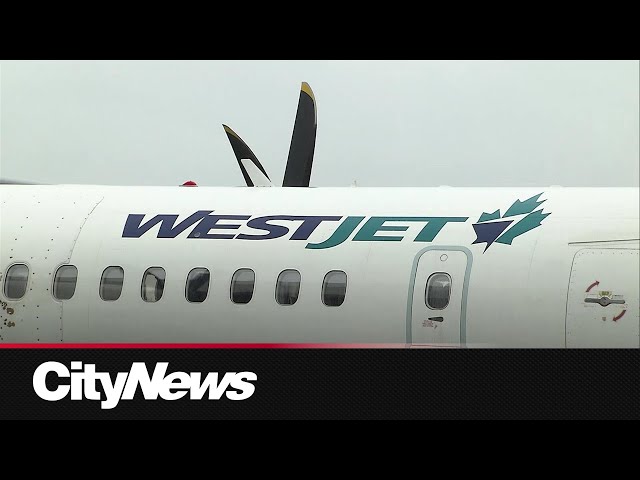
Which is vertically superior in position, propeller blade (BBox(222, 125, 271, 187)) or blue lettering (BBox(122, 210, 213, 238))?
propeller blade (BBox(222, 125, 271, 187))

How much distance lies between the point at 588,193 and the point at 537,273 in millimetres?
1492

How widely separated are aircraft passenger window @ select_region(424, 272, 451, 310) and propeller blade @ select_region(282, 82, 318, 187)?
6252 mm

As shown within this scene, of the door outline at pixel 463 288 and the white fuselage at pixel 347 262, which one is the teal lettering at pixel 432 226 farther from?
the door outline at pixel 463 288

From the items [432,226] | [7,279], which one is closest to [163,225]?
[7,279]

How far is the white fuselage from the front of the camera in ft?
39.2

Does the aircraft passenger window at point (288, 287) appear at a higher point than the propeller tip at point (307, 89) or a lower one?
lower

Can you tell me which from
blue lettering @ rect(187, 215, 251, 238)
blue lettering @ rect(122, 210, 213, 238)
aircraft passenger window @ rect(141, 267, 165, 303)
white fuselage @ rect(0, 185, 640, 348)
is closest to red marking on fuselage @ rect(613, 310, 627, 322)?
white fuselage @ rect(0, 185, 640, 348)

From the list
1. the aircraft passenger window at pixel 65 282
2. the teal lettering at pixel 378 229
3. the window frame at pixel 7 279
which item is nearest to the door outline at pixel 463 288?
the teal lettering at pixel 378 229

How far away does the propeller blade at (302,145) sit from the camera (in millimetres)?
18297

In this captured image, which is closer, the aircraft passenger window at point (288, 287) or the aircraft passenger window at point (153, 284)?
the aircraft passenger window at point (288, 287)

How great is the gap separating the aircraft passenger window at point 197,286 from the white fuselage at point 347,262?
6 cm

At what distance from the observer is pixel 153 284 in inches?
517

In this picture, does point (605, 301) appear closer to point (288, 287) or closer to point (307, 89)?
point (288, 287)

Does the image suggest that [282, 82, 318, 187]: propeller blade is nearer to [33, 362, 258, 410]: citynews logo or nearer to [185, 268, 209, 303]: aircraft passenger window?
[185, 268, 209, 303]: aircraft passenger window
